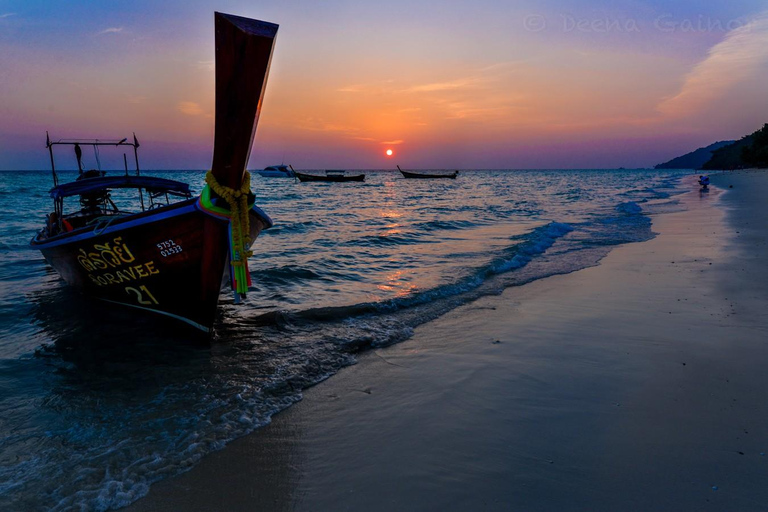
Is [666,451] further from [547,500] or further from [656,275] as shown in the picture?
[656,275]

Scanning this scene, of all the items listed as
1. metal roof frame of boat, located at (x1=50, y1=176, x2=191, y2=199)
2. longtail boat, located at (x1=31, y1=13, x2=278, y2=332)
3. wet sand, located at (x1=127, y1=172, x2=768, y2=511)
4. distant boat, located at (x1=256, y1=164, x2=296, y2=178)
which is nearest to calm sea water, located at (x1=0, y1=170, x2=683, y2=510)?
wet sand, located at (x1=127, y1=172, x2=768, y2=511)

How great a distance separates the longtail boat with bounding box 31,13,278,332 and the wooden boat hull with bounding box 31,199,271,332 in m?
0.02

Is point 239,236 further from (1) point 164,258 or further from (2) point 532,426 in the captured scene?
(2) point 532,426

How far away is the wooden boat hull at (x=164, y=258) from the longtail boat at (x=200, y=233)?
0.02 m

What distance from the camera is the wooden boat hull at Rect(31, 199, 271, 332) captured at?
567 cm

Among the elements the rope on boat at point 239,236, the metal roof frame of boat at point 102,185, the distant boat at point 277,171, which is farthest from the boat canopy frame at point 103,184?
the distant boat at point 277,171

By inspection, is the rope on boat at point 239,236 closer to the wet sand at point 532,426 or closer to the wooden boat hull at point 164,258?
the wooden boat hull at point 164,258

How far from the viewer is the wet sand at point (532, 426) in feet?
9.45

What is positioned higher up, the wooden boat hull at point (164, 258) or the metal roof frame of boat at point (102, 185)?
the metal roof frame of boat at point (102, 185)

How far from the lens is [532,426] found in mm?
3629

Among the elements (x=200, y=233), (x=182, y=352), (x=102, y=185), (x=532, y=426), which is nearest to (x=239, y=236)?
(x=200, y=233)

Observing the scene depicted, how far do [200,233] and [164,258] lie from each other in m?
0.78

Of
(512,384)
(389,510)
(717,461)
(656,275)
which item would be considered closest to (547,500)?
(389,510)

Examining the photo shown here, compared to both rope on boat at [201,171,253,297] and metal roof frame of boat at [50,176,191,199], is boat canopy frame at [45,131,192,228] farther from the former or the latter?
rope on boat at [201,171,253,297]
